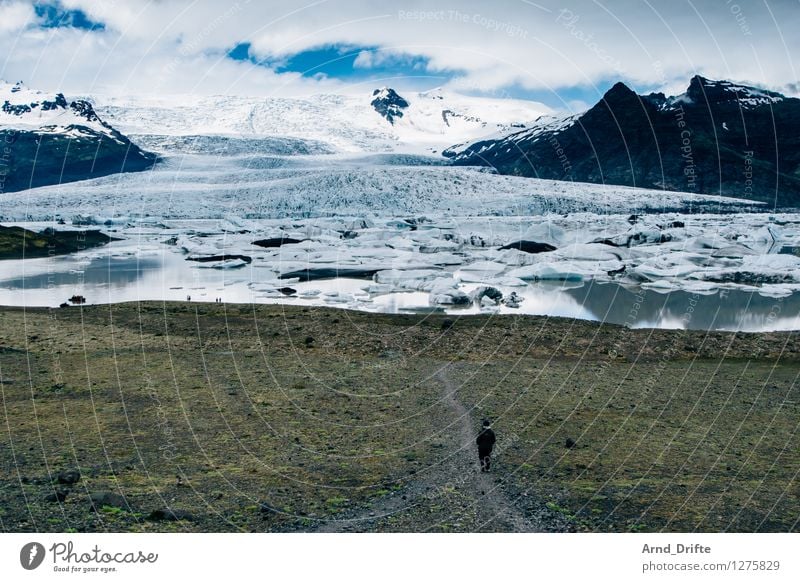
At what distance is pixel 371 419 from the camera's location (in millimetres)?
12859

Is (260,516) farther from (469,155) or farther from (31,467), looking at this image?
(469,155)

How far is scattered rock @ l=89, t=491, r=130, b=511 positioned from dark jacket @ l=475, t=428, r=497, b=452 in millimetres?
4732

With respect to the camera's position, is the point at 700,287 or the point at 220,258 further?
the point at 220,258

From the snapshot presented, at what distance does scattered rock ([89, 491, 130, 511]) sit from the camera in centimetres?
860

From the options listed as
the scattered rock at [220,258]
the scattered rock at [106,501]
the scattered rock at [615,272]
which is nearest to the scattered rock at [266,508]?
the scattered rock at [106,501]

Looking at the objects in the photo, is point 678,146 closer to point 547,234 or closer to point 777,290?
point 547,234

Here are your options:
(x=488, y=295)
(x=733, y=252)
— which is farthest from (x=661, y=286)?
(x=733, y=252)

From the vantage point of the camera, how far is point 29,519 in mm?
8203

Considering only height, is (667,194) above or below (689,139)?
below

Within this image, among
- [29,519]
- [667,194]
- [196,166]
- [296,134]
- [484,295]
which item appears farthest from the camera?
[296,134]

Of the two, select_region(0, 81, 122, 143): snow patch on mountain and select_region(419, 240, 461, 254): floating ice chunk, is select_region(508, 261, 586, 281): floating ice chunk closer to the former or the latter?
select_region(419, 240, 461, 254): floating ice chunk

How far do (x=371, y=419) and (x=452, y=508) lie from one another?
4.22 meters
